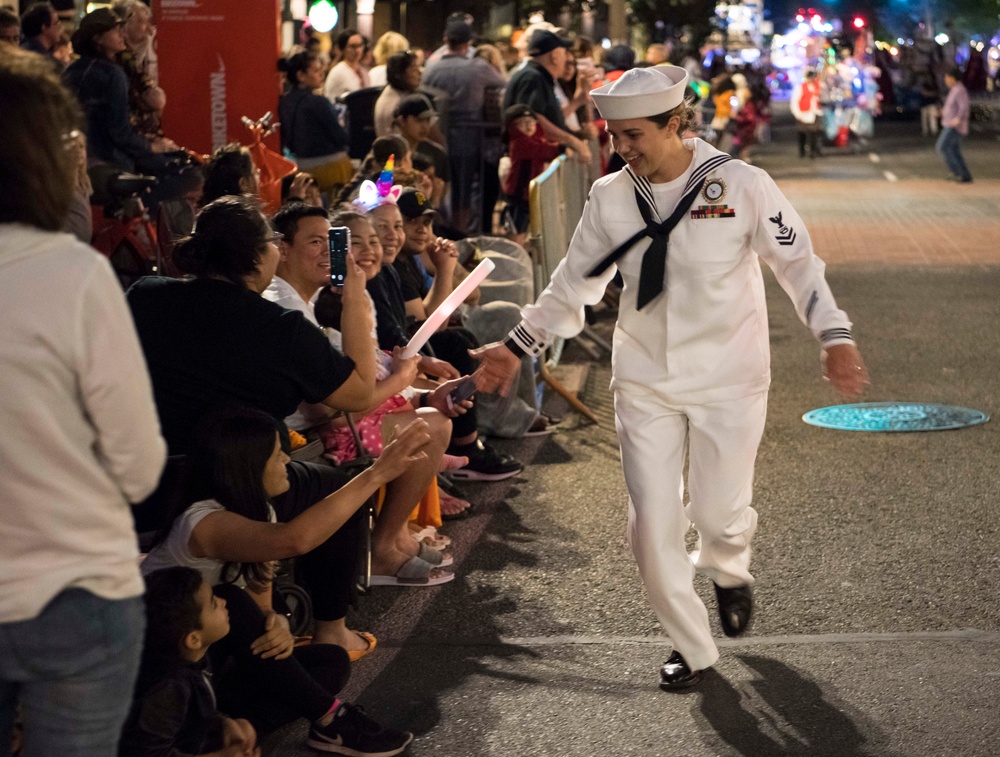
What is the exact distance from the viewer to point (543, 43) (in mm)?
12820

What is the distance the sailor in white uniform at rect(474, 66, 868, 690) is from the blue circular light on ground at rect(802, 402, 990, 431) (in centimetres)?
380

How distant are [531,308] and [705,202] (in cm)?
74

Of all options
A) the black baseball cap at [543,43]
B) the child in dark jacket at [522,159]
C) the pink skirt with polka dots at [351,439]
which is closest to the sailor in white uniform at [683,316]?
the pink skirt with polka dots at [351,439]

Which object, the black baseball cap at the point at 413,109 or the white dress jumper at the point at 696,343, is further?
the black baseball cap at the point at 413,109

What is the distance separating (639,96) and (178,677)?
7.51 feet

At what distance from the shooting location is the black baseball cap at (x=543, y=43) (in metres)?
12.8

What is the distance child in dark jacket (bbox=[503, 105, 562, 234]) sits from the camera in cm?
1241

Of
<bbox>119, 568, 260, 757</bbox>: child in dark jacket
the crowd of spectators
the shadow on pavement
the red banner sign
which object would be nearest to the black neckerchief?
the crowd of spectators

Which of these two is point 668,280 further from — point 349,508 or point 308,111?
point 308,111

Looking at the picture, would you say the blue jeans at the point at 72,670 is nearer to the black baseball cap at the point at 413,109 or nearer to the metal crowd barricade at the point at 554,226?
the metal crowd barricade at the point at 554,226

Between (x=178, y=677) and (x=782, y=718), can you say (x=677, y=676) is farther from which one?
(x=178, y=677)

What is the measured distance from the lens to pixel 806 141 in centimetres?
3559

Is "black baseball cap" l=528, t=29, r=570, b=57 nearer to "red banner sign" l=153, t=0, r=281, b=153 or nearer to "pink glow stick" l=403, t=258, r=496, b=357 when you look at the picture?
"red banner sign" l=153, t=0, r=281, b=153

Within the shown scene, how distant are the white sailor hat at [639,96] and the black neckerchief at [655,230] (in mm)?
238
